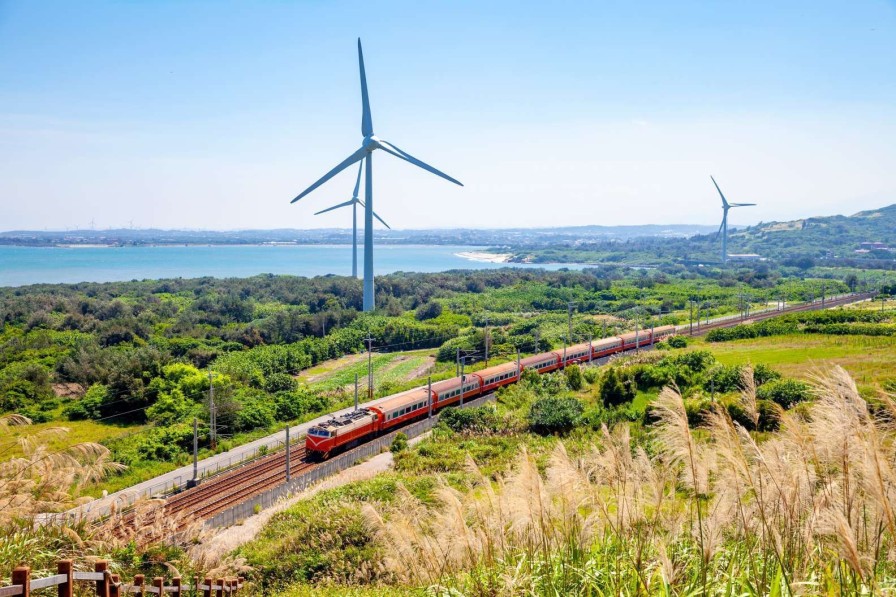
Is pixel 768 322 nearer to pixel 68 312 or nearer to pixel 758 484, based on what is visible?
pixel 758 484

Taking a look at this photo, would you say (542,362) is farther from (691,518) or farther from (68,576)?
(68,576)

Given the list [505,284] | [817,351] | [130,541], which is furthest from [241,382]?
[505,284]

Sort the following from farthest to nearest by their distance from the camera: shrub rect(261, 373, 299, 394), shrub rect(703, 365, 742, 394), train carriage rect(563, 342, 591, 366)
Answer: train carriage rect(563, 342, 591, 366) < shrub rect(261, 373, 299, 394) < shrub rect(703, 365, 742, 394)

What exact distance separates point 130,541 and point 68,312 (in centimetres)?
7505

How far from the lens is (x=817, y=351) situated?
4381cm

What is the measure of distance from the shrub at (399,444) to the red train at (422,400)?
6.53ft

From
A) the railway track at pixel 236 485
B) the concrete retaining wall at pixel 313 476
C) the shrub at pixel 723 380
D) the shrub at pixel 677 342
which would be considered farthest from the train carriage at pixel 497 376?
the shrub at pixel 677 342

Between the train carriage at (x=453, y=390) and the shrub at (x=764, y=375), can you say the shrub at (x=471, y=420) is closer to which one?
the train carriage at (x=453, y=390)

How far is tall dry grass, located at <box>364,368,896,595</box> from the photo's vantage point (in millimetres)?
6004

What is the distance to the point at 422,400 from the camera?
116 feet

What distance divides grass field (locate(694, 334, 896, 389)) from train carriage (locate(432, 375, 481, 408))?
669 inches

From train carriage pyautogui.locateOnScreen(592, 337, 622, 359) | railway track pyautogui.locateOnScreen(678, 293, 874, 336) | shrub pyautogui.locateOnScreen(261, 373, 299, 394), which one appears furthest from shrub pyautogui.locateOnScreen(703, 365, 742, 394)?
shrub pyautogui.locateOnScreen(261, 373, 299, 394)

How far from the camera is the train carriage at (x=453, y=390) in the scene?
36.9m

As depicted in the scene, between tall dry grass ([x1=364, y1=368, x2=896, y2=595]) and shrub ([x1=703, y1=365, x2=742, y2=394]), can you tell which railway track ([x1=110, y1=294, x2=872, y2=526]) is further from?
shrub ([x1=703, y1=365, x2=742, y2=394])
